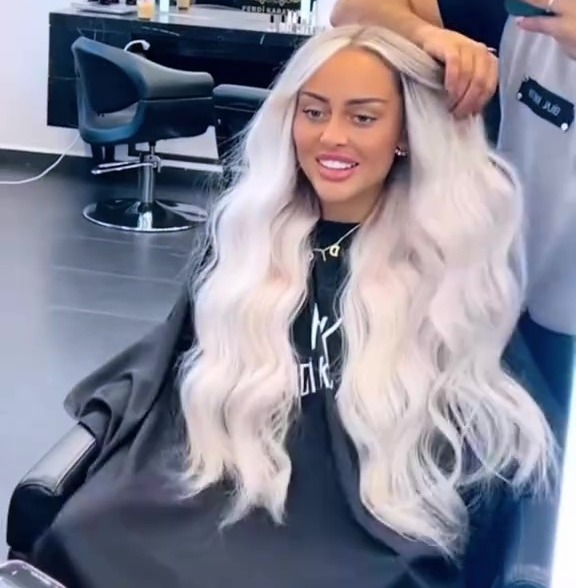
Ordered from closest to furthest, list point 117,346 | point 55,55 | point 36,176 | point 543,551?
point 543,551, point 117,346, point 55,55, point 36,176

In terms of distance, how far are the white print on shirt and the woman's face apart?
0.52 feet

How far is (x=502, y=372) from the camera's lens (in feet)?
4.31

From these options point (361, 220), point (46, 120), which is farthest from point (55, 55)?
point (361, 220)

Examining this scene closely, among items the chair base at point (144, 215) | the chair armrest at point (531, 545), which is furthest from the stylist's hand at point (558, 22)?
the chair base at point (144, 215)

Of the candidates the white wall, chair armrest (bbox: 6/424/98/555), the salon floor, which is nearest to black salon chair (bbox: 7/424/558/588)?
chair armrest (bbox: 6/424/98/555)

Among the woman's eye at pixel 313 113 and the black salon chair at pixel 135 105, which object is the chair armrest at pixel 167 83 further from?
the woman's eye at pixel 313 113

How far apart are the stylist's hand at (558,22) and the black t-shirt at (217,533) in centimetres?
44

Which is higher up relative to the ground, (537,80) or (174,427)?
(537,80)

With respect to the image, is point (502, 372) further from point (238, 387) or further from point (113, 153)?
point (113, 153)

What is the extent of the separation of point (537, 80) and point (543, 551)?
0.59m

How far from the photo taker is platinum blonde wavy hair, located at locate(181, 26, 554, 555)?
127 centimetres

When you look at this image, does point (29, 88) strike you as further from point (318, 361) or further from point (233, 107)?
point (318, 361)

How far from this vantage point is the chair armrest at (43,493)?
1289mm

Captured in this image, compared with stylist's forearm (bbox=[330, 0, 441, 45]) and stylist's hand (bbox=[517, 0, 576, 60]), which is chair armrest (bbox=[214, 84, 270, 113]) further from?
stylist's hand (bbox=[517, 0, 576, 60])
